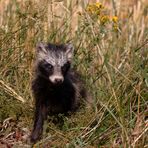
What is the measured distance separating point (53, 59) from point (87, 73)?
29.6 inches

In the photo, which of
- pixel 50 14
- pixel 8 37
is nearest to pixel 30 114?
pixel 8 37

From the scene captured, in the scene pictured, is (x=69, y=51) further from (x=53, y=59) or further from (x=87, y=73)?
(x=87, y=73)

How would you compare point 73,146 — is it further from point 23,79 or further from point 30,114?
point 23,79

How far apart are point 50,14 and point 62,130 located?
2307 millimetres

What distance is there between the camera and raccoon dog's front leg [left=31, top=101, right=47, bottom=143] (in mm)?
6065

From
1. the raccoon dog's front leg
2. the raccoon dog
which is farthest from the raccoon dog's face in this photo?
the raccoon dog's front leg

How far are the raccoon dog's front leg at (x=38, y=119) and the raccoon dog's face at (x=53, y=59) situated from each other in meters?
0.32

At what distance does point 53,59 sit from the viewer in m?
6.55

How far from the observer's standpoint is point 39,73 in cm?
669

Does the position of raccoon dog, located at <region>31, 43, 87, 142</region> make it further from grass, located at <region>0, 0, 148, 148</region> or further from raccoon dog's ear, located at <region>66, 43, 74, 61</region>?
grass, located at <region>0, 0, 148, 148</region>

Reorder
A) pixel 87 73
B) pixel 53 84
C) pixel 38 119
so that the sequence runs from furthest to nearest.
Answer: pixel 87 73 < pixel 53 84 < pixel 38 119

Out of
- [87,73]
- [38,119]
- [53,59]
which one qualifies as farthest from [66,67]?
[38,119]

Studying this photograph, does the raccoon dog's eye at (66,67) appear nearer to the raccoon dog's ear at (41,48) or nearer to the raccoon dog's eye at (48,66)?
the raccoon dog's eye at (48,66)

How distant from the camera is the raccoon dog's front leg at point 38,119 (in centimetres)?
606
